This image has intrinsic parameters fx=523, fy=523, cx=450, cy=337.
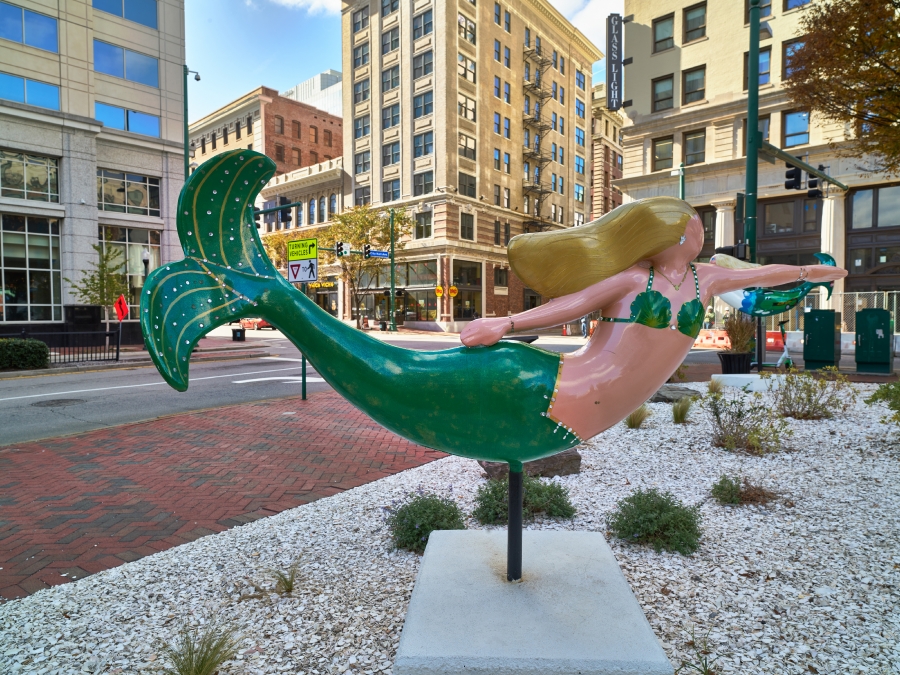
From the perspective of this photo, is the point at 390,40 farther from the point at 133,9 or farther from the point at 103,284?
the point at 103,284

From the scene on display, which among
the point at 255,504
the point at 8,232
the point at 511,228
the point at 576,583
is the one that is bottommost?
the point at 255,504

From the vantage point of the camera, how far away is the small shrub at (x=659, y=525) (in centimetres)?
381

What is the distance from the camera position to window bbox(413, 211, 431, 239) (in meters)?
39.4

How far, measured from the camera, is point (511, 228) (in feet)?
144

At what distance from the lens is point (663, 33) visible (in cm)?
3142

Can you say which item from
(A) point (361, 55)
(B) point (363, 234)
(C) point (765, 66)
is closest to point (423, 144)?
(B) point (363, 234)

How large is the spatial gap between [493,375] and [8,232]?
90.1 ft

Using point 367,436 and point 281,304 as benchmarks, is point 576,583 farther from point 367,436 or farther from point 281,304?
point 367,436

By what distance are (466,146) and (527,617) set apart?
40.1 meters

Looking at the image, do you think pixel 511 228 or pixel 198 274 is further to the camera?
pixel 511 228

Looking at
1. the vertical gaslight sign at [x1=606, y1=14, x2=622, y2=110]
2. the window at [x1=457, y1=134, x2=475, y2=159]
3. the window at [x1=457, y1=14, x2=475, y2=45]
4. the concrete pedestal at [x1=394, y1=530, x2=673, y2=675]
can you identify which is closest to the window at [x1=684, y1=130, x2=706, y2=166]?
the vertical gaslight sign at [x1=606, y1=14, x2=622, y2=110]

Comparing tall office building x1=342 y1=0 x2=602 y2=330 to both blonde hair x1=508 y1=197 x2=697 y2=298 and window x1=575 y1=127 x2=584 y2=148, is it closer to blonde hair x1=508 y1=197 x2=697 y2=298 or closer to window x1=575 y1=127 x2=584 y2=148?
window x1=575 y1=127 x2=584 y2=148

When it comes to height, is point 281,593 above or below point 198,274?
below

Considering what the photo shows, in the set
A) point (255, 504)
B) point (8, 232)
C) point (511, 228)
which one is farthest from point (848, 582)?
point (511, 228)
